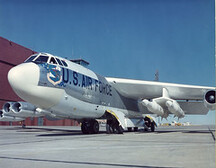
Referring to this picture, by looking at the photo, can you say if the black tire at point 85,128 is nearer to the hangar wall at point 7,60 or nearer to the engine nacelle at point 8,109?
the engine nacelle at point 8,109

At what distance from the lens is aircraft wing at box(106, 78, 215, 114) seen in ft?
54.4

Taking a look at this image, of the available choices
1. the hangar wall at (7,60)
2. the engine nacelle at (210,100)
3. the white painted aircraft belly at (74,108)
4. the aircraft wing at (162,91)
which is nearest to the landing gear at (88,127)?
the white painted aircraft belly at (74,108)

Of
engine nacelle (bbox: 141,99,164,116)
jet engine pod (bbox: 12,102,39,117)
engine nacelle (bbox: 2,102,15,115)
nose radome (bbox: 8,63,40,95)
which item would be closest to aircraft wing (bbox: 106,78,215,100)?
engine nacelle (bbox: 141,99,164,116)

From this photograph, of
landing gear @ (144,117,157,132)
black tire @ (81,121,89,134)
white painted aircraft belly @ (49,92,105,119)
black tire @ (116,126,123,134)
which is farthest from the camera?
landing gear @ (144,117,157,132)

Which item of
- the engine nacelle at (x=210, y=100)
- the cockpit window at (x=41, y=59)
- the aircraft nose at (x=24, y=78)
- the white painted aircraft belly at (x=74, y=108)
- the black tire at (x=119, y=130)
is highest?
the cockpit window at (x=41, y=59)

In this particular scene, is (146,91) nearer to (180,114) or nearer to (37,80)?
(180,114)

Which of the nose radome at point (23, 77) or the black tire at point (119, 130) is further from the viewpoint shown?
the black tire at point (119, 130)

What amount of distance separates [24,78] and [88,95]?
4146mm

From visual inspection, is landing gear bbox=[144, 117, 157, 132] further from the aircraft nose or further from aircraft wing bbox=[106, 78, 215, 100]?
the aircraft nose

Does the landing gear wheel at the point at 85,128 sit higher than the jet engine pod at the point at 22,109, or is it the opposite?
the jet engine pod at the point at 22,109

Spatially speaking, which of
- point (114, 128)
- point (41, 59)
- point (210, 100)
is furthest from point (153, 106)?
point (41, 59)

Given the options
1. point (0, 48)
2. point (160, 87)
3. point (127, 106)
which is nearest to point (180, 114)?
point (160, 87)

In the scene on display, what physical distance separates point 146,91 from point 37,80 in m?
9.67

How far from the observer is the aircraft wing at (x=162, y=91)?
16578 mm
